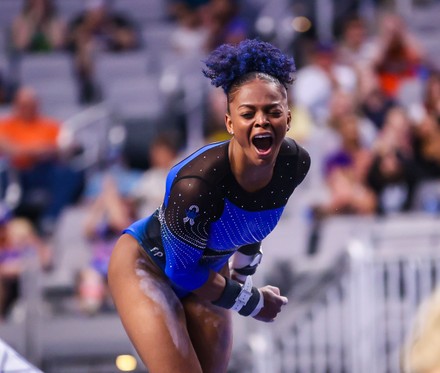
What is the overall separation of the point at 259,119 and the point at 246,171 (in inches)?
11.0

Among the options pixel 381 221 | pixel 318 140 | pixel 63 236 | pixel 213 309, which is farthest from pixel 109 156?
pixel 213 309

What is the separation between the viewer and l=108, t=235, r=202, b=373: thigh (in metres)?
3.93

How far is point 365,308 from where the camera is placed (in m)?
Result: 7.53

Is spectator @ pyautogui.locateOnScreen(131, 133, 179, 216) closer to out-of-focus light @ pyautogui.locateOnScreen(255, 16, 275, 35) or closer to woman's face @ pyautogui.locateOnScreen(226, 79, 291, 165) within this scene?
out-of-focus light @ pyautogui.locateOnScreen(255, 16, 275, 35)

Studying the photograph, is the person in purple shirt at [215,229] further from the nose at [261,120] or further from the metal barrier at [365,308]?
the metal barrier at [365,308]

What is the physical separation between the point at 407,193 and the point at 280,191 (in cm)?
466

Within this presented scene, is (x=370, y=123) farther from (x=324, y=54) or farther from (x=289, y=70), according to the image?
(x=289, y=70)

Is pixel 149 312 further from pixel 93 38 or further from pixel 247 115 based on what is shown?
pixel 93 38

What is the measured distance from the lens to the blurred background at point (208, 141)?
7.68m

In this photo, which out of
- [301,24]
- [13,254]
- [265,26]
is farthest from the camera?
[301,24]

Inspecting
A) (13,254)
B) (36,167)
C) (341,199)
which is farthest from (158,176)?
(341,199)

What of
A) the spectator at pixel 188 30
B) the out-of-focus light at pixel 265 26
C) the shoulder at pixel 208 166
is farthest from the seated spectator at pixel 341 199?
the shoulder at pixel 208 166

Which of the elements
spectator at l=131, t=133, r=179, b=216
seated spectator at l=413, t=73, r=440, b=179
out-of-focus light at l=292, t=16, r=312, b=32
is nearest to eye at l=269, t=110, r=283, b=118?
spectator at l=131, t=133, r=179, b=216

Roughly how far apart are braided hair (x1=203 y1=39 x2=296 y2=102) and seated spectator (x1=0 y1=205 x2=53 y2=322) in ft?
14.3
